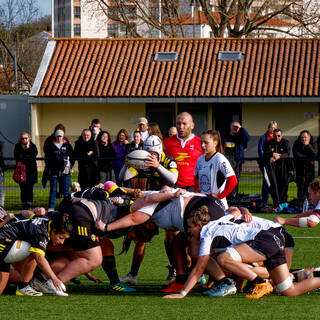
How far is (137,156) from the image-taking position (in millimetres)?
9180

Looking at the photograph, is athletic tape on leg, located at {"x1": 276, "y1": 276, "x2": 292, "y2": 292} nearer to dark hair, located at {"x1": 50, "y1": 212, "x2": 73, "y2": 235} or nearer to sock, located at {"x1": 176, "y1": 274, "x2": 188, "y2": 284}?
sock, located at {"x1": 176, "y1": 274, "x2": 188, "y2": 284}

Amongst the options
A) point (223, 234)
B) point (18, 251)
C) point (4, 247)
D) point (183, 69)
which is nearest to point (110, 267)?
point (18, 251)

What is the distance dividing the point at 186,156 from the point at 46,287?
9.76 feet

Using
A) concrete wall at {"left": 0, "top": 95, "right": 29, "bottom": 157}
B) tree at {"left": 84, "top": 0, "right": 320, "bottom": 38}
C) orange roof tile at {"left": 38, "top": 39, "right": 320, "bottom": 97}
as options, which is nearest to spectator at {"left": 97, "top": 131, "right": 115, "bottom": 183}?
orange roof tile at {"left": 38, "top": 39, "right": 320, "bottom": 97}

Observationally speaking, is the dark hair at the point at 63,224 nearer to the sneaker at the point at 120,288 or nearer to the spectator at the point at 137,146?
the sneaker at the point at 120,288

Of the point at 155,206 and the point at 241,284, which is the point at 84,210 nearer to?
the point at 155,206

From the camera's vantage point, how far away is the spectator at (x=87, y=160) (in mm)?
15906

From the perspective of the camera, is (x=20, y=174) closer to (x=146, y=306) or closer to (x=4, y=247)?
(x=4, y=247)

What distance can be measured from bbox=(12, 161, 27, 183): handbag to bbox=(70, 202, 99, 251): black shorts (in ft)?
26.6

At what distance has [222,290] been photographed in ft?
26.5

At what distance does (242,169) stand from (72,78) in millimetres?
14539

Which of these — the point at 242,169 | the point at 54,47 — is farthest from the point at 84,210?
the point at 54,47

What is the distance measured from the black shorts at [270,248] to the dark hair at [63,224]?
1809 millimetres

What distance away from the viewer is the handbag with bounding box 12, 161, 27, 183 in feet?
52.3
